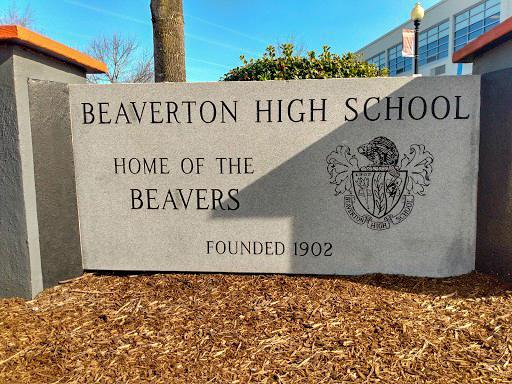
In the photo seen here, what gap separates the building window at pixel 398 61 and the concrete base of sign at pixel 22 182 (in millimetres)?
43388

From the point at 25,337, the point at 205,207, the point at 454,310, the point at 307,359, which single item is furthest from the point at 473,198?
the point at 25,337

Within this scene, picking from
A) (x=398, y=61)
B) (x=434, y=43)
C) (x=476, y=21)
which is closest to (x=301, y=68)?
(x=476, y=21)

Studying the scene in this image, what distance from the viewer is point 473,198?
12.2ft

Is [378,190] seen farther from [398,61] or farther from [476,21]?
[398,61]

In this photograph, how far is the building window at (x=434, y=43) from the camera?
35750 millimetres

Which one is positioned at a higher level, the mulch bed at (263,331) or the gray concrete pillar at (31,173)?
the gray concrete pillar at (31,173)

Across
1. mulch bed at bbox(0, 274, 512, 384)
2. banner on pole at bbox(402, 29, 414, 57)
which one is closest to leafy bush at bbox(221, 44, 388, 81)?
mulch bed at bbox(0, 274, 512, 384)

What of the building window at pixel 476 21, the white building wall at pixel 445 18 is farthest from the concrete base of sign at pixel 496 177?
the building window at pixel 476 21

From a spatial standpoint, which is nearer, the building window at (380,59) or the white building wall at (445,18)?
the white building wall at (445,18)

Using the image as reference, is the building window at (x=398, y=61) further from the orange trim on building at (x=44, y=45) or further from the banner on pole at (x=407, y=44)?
the orange trim on building at (x=44, y=45)

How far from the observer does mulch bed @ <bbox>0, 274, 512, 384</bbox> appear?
2.45 meters

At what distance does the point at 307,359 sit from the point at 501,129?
8.92ft

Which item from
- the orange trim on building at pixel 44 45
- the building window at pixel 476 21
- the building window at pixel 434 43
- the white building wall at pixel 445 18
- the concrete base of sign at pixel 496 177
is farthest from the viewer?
the building window at pixel 434 43

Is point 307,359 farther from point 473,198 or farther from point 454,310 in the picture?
point 473,198
